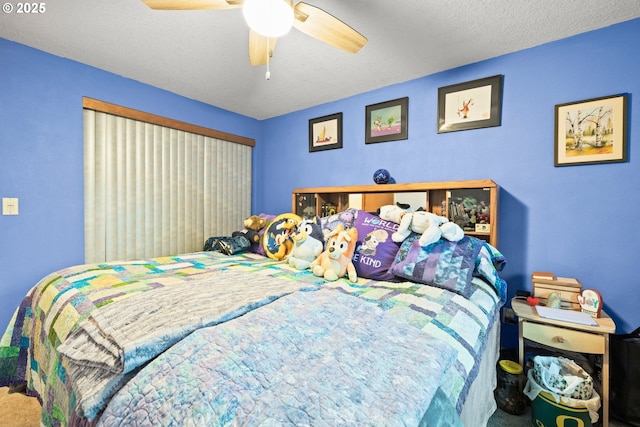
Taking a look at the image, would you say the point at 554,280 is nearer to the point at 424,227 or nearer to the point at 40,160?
the point at 424,227

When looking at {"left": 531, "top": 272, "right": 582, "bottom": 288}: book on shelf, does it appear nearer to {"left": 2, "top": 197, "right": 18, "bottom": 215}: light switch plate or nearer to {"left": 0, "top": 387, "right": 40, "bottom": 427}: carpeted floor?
{"left": 0, "top": 387, "right": 40, "bottom": 427}: carpeted floor

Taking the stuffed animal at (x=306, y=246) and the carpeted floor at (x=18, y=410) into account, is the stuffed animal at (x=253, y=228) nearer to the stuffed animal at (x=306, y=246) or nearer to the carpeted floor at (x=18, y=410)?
the stuffed animal at (x=306, y=246)

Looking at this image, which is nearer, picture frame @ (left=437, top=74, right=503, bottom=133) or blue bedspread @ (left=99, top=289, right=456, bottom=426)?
blue bedspread @ (left=99, top=289, right=456, bottom=426)

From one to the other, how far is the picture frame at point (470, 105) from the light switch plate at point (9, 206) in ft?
10.7

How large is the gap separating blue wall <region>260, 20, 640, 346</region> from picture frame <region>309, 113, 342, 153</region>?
0.57 meters

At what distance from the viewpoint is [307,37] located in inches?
72.7

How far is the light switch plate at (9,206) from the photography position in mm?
1934

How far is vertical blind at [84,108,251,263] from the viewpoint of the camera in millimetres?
2334

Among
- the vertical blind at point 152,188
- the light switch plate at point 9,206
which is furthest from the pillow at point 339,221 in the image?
the light switch plate at point 9,206

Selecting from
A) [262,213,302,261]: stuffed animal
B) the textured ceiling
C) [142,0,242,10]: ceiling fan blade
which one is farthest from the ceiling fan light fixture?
[262,213,302,261]: stuffed animal

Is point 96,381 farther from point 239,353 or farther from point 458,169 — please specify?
point 458,169

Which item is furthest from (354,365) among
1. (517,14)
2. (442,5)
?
(517,14)

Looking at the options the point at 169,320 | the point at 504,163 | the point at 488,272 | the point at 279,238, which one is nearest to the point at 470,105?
the point at 504,163

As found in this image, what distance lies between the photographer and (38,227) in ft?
6.79
